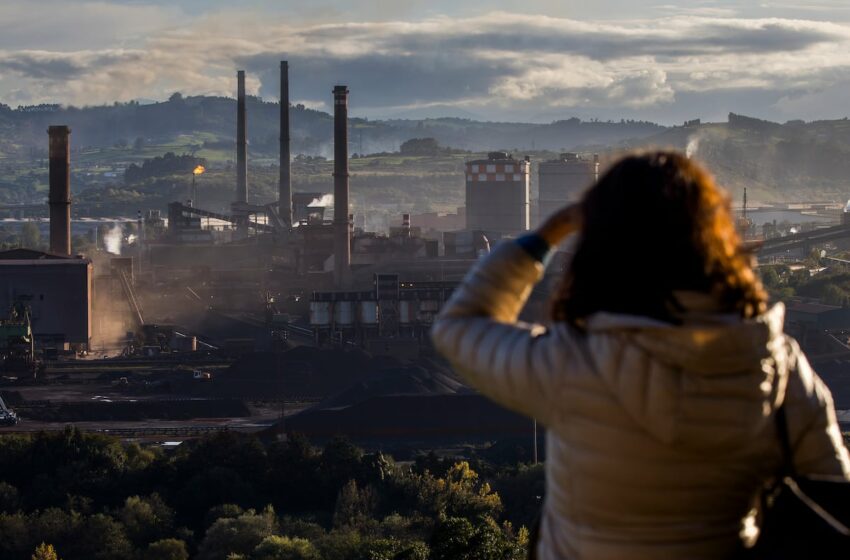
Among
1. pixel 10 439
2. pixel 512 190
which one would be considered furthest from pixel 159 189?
pixel 10 439

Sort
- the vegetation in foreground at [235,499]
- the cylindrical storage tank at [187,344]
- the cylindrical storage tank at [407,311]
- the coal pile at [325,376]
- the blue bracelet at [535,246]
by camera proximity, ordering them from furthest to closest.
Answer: the cylindrical storage tank at [187,344], the cylindrical storage tank at [407,311], the coal pile at [325,376], the vegetation in foreground at [235,499], the blue bracelet at [535,246]

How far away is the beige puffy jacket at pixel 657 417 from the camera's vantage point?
177 centimetres

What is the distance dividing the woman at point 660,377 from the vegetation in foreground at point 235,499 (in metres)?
12.6

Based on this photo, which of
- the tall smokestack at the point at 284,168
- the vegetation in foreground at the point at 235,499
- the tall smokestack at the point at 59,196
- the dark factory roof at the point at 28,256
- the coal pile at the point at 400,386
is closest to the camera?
the vegetation in foreground at the point at 235,499

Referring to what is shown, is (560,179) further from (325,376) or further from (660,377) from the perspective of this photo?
(660,377)

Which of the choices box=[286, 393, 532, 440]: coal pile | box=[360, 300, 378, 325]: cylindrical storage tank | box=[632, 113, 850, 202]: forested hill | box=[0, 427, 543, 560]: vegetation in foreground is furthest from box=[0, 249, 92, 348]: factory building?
box=[632, 113, 850, 202]: forested hill

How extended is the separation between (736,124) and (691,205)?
13032cm

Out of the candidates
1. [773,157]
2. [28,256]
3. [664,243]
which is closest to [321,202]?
[28,256]

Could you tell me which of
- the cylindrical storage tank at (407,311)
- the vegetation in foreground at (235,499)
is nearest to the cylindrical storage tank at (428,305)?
the cylindrical storage tank at (407,311)

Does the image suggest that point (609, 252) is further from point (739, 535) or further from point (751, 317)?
point (739, 535)

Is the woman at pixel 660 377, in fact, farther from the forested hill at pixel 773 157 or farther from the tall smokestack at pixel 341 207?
the forested hill at pixel 773 157

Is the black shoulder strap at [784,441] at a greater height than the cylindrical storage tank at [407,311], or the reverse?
the black shoulder strap at [784,441]

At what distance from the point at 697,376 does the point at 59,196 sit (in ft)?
131

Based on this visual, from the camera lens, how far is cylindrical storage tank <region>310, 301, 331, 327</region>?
37406mm
